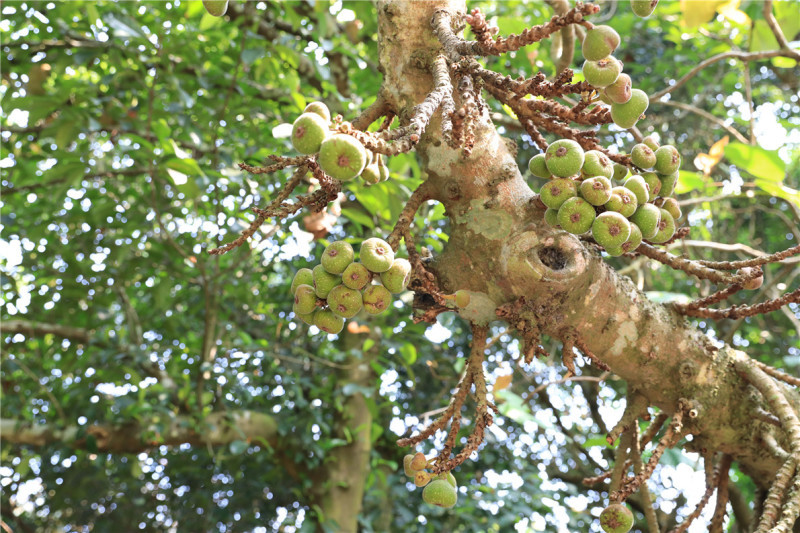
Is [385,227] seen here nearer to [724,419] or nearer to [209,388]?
[724,419]

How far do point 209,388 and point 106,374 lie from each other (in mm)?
685

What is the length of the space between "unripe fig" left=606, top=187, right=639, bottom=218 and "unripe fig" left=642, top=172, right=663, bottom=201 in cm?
15

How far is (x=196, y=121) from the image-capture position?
396 centimetres

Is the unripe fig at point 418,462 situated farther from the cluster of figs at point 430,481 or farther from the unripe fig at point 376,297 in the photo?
the unripe fig at point 376,297

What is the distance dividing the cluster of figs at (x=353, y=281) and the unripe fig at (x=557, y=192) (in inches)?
12.4

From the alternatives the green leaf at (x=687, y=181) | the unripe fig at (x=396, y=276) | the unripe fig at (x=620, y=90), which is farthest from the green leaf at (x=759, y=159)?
the unripe fig at (x=396, y=276)

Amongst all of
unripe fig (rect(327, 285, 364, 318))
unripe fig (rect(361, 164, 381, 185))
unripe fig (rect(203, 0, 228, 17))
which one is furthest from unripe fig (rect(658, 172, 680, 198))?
unripe fig (rect(203, 0, 228, 17))

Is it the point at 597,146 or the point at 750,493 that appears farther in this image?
the point at 750,493

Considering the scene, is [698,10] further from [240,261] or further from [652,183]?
[240,261]

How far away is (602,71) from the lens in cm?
111

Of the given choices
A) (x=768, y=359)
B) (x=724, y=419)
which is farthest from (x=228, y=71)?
(x=768, y=359)

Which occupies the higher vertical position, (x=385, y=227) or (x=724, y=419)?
(x=724, y=419)

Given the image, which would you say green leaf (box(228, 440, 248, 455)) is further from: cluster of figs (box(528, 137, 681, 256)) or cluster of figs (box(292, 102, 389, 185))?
cluster of figs (box(292, 102, 389, 185))

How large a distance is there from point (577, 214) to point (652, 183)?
0.95 ft
